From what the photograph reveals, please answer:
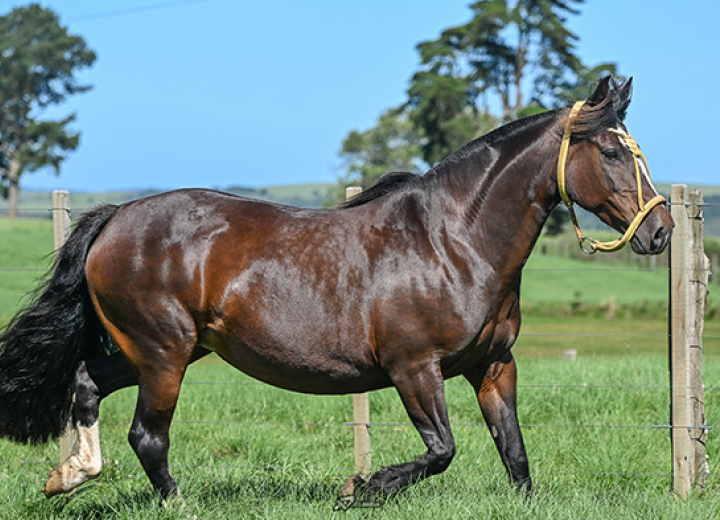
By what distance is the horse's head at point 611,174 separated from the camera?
4.24m

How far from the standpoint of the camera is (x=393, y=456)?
637cm

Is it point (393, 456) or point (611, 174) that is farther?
point (393, 456)

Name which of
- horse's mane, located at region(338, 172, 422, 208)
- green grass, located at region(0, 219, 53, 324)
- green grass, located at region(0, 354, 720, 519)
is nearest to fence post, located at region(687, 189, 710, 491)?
green grass, located at region(0, 354, 720, 519)

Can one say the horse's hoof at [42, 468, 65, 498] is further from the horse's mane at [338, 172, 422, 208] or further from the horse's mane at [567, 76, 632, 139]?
the horse's mane at [567, 76, 632, 139]

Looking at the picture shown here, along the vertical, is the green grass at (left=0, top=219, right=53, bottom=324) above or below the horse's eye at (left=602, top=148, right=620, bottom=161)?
below

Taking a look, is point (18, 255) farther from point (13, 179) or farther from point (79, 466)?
point (79, 466)

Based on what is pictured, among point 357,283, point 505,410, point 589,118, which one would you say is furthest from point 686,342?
point 357,283

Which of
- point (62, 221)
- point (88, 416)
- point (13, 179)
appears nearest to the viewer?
point (88, 416)

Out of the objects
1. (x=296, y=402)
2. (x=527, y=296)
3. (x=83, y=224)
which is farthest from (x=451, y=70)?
(x=83, y=224)

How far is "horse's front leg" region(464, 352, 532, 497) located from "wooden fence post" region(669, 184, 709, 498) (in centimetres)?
141

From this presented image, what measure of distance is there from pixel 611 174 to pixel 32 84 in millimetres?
59462

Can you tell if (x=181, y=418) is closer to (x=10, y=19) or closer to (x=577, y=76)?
(x=577, y=76)

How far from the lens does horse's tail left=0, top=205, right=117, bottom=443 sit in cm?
508

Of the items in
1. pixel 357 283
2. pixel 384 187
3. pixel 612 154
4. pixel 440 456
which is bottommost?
pixel 440 456
